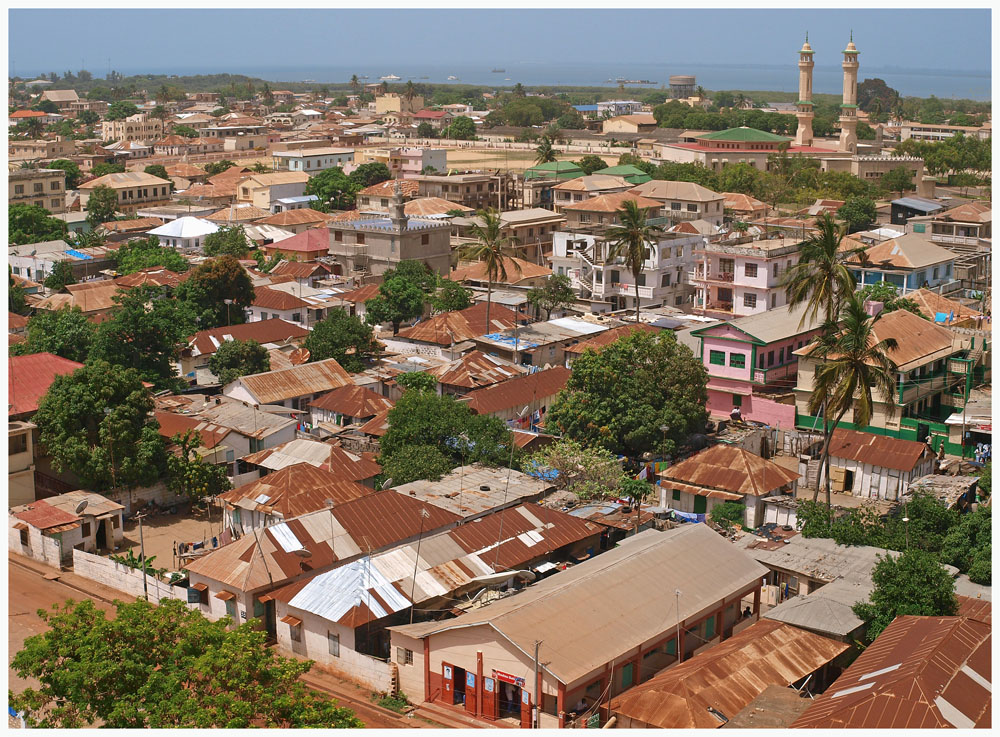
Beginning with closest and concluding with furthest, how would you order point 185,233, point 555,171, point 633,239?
point 633,239 → point 185,233 → point 555,171

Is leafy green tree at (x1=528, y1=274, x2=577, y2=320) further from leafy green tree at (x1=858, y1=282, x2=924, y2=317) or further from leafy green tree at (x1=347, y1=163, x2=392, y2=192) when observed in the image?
leafy green tree at (x1=347, y1=163, x2=392, y2=192)

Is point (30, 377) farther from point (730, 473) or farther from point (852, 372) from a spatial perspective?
point (852, 372)

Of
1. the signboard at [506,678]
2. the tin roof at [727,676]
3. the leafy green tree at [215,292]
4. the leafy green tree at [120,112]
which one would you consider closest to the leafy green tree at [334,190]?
the leafy green tree at [215,292]

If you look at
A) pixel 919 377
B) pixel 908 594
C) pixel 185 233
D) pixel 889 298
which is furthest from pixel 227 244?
pixel 908 594

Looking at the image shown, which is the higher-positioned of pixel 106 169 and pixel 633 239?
pixel 106 169

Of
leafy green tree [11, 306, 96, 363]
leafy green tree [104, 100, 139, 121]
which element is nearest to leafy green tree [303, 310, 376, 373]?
leafy green tree [11, 306, 96, 363]

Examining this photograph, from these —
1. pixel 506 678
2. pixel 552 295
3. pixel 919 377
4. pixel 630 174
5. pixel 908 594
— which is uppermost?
pixel 630 174

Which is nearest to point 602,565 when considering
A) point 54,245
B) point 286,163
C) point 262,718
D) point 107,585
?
point 262,718
